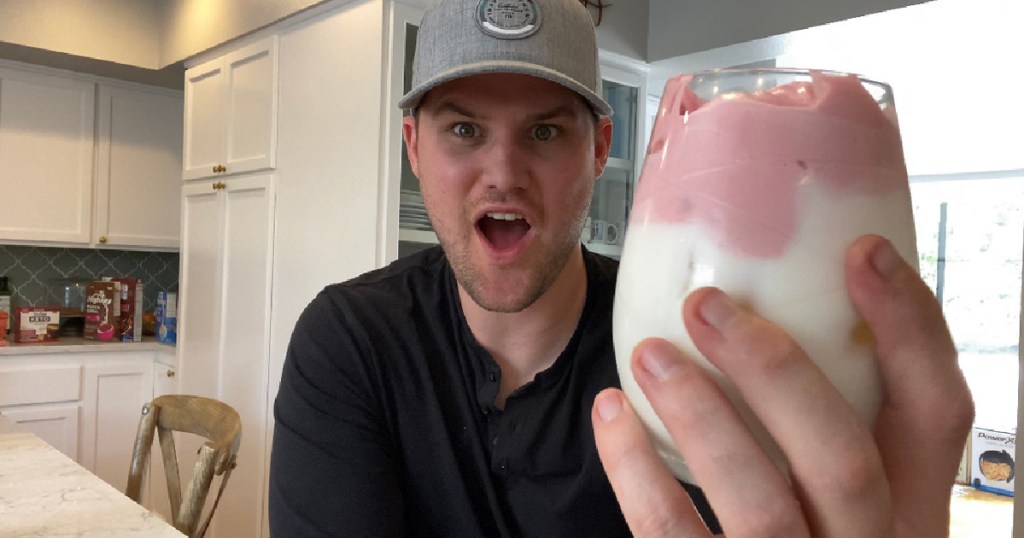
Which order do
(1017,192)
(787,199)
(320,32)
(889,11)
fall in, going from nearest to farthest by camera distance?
1. (787,199)
2. (889,11)
3. (320,32)
4. (1017,192)

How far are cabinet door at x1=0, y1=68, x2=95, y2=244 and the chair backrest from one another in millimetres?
1880

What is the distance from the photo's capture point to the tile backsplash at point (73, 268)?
3.40 meters

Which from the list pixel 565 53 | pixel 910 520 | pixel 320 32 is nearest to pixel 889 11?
pixel 565 53

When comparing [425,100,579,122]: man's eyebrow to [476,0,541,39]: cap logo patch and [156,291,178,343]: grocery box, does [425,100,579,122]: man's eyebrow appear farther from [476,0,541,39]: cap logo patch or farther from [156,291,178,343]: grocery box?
[156,291,178,343]: grocery box

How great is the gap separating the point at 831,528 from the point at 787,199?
15 cm

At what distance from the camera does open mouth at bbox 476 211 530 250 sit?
0.95 meters

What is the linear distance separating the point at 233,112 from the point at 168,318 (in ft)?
3.70

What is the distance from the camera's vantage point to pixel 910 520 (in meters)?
0.38

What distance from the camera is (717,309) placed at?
12.4 inches

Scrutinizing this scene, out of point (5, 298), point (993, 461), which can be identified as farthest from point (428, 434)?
point (993, 461)

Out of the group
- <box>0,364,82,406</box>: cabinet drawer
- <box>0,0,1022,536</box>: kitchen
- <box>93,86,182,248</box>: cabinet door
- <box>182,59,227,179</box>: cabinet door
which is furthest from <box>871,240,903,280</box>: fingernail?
<box>93,86,182,248</box>: cabinet door

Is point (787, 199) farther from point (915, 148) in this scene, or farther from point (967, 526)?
point (915, 148)

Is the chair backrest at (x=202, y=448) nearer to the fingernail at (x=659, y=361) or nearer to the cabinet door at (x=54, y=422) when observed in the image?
the fingernail at (x=659, y=361)

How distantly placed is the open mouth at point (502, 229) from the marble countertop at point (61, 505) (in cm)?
69
